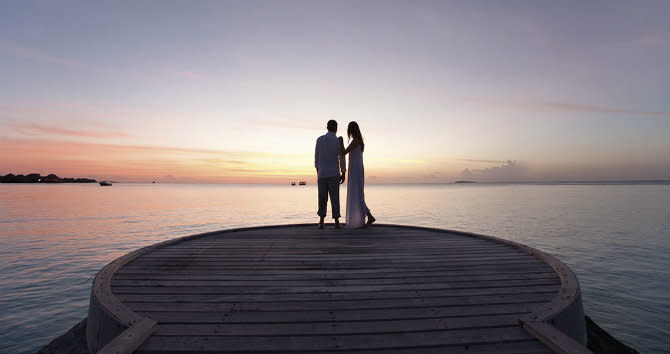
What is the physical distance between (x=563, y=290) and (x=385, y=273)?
207cm

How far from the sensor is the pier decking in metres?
2.59

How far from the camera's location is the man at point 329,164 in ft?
25.7

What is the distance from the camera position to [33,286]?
1132cm

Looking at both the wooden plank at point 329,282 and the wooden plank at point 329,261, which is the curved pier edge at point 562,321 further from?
the wooden plank at point 329,261

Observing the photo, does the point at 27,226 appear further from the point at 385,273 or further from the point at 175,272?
the point at 385,273

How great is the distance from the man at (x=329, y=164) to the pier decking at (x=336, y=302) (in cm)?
240

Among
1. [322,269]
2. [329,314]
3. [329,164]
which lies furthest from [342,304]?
[329,164]

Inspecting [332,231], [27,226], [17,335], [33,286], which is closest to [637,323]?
[332,231]

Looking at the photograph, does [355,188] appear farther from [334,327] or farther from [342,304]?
[334,327]

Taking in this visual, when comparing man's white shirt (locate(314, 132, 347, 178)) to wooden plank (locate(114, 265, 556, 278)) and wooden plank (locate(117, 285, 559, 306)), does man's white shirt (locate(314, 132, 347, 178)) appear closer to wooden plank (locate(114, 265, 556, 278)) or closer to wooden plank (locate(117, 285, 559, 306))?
wooden plank (locate(114, 265, 556, 278))

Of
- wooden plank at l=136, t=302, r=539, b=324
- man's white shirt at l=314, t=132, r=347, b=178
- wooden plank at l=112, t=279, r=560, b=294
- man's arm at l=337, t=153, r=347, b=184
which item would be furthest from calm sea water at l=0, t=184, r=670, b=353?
man's arm at l=337, t=153, r=347, b=184

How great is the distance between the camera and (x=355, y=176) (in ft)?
26.3

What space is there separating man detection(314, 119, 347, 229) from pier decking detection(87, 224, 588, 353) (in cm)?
240

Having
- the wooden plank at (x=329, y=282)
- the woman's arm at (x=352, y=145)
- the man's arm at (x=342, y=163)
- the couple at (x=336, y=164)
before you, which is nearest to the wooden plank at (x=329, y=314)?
the wooden plank at (x=329, y=282)
